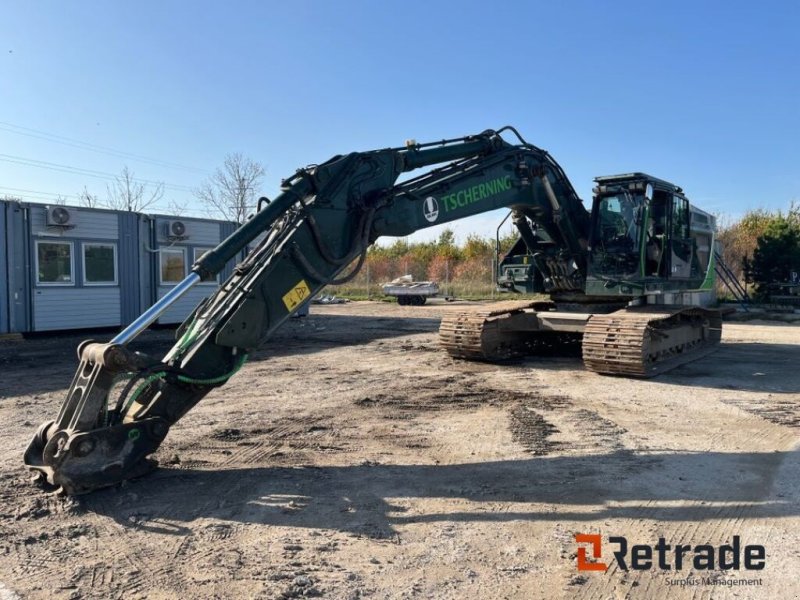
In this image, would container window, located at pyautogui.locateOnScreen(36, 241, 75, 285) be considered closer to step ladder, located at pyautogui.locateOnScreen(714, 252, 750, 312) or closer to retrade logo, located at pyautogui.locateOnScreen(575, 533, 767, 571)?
retrade logo, located at pyautogui.locateOnScreen(575, 533, 767, 571)

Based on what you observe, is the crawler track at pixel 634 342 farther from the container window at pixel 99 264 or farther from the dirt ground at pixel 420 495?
the container window at pixel 99 264

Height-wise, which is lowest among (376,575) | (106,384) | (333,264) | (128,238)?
(376,575)

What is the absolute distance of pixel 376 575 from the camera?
11.3ft

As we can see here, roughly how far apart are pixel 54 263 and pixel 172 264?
3071mm

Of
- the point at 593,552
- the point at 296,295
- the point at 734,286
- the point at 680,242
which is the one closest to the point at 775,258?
the point at 734,286

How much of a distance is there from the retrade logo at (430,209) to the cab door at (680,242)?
16.5ft

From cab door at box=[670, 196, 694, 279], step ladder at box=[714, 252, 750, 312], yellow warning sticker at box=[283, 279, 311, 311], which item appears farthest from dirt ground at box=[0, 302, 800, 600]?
step ladder at box=[714, 252, 750, 312]

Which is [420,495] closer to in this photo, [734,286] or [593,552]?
[593,552]

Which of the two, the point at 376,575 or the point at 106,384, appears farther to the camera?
the point at 106,384

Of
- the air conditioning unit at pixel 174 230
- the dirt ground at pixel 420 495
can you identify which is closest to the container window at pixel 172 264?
the air conditioning unit at pixel 174 230

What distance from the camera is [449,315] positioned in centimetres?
1113

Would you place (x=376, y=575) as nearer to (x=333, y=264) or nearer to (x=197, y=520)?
(x=197, y=520)

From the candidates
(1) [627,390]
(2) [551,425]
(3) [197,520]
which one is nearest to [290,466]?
(3) [197,520]

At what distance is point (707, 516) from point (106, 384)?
413 centimetres
